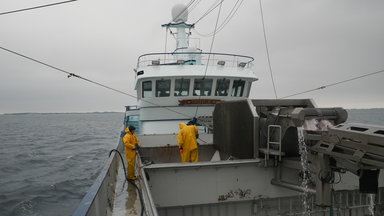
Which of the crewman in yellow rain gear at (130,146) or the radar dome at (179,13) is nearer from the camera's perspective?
the crewman in yellow rain gear at (130,146)

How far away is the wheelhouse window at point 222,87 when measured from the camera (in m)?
14.0

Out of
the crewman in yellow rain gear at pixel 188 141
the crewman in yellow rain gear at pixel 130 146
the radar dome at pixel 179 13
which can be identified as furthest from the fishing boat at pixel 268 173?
the radar dome at pixel 179 13

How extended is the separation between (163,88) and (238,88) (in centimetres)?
398

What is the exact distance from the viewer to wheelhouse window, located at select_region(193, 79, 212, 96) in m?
13.7

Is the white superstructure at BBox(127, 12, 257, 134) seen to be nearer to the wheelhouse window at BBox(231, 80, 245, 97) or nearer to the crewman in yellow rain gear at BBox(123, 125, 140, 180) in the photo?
the wheelhouse window at BBox(231, 80, 245, 97)

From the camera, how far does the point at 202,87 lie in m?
13.8

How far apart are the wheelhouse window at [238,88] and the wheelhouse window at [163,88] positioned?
3.41 meters

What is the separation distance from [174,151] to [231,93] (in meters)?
6.56

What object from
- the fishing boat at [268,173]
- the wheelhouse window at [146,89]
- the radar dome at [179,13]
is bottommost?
the fishing boat at [268,173]

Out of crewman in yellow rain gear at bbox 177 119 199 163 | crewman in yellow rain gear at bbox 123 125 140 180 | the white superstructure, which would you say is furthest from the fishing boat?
the white superstructure

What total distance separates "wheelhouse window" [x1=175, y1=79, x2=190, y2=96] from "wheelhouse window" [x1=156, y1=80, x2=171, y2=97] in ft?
1.29

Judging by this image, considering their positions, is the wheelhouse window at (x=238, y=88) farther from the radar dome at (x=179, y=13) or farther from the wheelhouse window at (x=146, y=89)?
the radar dome at (x=179, y=13)

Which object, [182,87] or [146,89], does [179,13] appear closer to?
[182,87]

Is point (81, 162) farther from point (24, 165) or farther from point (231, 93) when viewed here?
point (231, 93)
